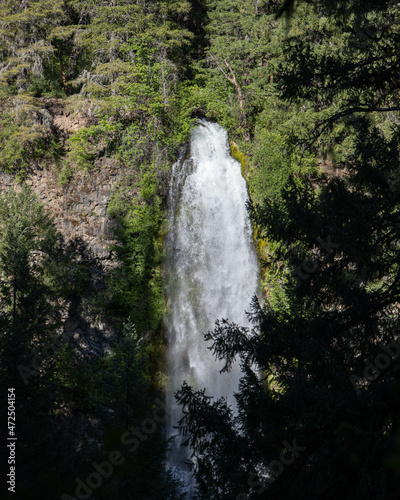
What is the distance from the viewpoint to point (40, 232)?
45.3 feet

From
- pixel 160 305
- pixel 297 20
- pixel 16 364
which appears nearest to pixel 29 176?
pixel 160 305

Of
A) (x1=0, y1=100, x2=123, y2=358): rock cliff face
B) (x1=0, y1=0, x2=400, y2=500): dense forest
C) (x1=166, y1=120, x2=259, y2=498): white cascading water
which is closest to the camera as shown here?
(x1=0, y1=0, x2=400, y2=500): dense forest

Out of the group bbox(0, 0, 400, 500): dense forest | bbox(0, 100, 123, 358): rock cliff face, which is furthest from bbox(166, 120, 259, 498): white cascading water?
bbox(0, 100, 123, 358): rock cliff face

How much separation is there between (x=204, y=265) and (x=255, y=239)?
84.2 inches

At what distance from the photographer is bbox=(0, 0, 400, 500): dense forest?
179 inches

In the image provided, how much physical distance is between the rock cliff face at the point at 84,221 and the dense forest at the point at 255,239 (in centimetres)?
30

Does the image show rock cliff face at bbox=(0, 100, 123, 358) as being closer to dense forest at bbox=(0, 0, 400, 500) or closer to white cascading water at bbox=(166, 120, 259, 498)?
dense forest at bbox=(0, 0, 400, 500)

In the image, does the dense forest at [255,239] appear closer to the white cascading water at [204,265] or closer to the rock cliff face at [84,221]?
the rock cliff face at [84,221]

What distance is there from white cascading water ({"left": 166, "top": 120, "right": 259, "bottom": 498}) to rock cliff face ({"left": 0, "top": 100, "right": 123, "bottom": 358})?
2598 millimetres

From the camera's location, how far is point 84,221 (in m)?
15.4

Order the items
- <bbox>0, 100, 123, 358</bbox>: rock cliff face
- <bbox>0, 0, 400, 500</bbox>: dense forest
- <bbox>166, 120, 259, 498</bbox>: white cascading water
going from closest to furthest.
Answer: <bbox>0, 0, 400, 500</bbox>: dense forest < <bbox>166, 120, 259, 498</bbox>: white cascading water < <bbox>0, 100, 123, 358</bbox>: rock cliff face

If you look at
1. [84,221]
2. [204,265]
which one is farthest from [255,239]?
[84,221]

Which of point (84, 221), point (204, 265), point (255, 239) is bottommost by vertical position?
point (255, 239)

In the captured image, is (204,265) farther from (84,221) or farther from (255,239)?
(84,221)
